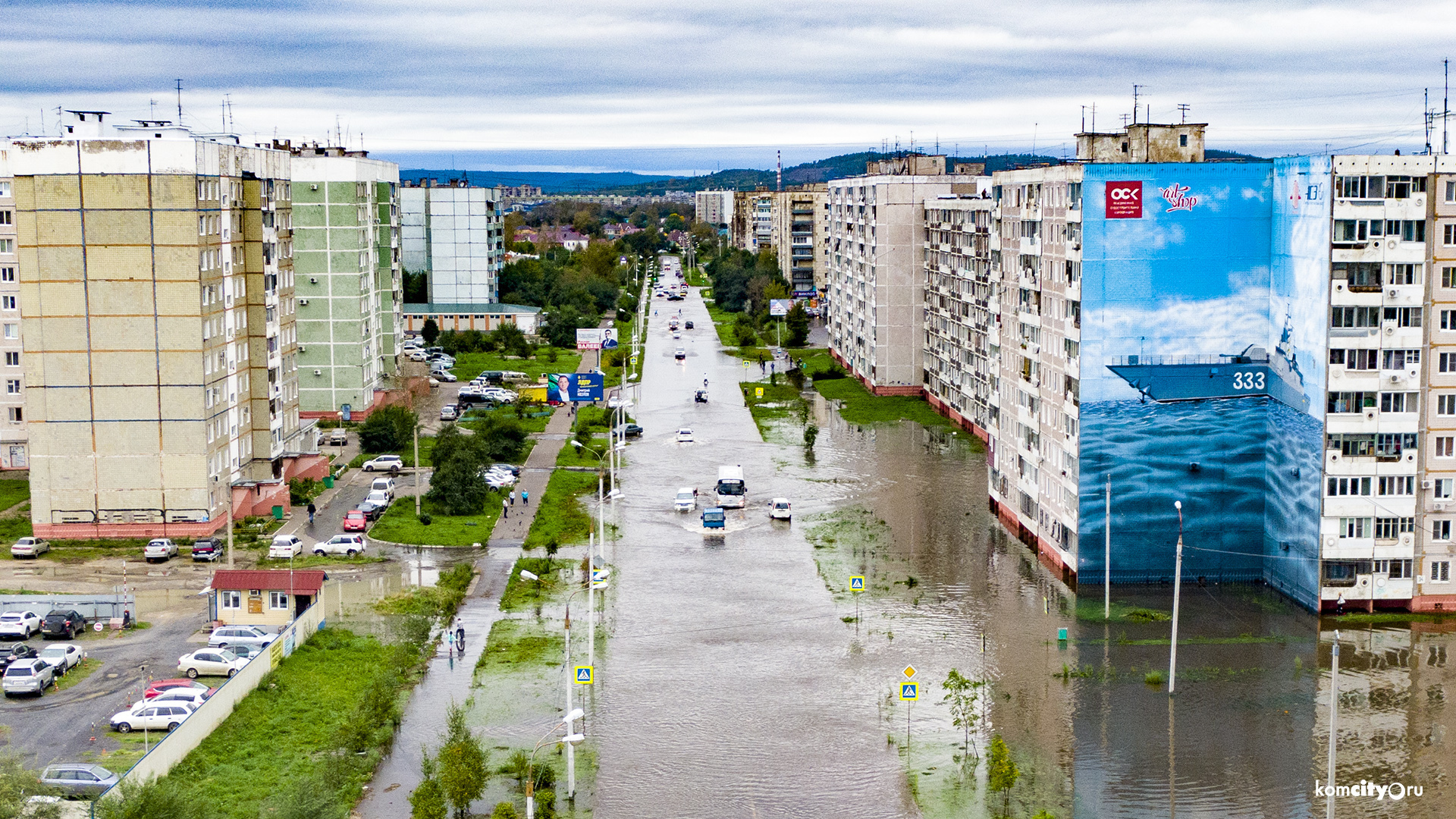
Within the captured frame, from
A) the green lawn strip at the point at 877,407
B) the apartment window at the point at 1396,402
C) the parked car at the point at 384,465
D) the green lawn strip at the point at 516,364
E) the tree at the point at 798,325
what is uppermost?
the apartment window at the point at 1396,402

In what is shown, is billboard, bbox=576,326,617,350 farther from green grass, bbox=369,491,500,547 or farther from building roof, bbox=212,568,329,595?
building roof, bbox=212,568,329,595

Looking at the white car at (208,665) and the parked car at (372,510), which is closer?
the white car at (208,665)

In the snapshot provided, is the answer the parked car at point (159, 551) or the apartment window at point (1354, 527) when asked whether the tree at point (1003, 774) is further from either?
the parked car at point (159, 551)

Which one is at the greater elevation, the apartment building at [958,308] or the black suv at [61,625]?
the apartment building at [958,308]

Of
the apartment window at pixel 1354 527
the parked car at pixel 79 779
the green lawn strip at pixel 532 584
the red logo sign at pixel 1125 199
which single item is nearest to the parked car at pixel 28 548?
the green lawn strip at pixel 532 584

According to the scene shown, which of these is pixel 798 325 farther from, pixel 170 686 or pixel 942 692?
pixel 170 686

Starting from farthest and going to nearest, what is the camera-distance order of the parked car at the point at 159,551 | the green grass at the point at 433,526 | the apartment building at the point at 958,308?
the apartment building at the point at 958,308 → the green grass at the point at 433,526 → the parked car at the point at 159,551

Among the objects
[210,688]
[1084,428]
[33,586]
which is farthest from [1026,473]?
[33,586]
